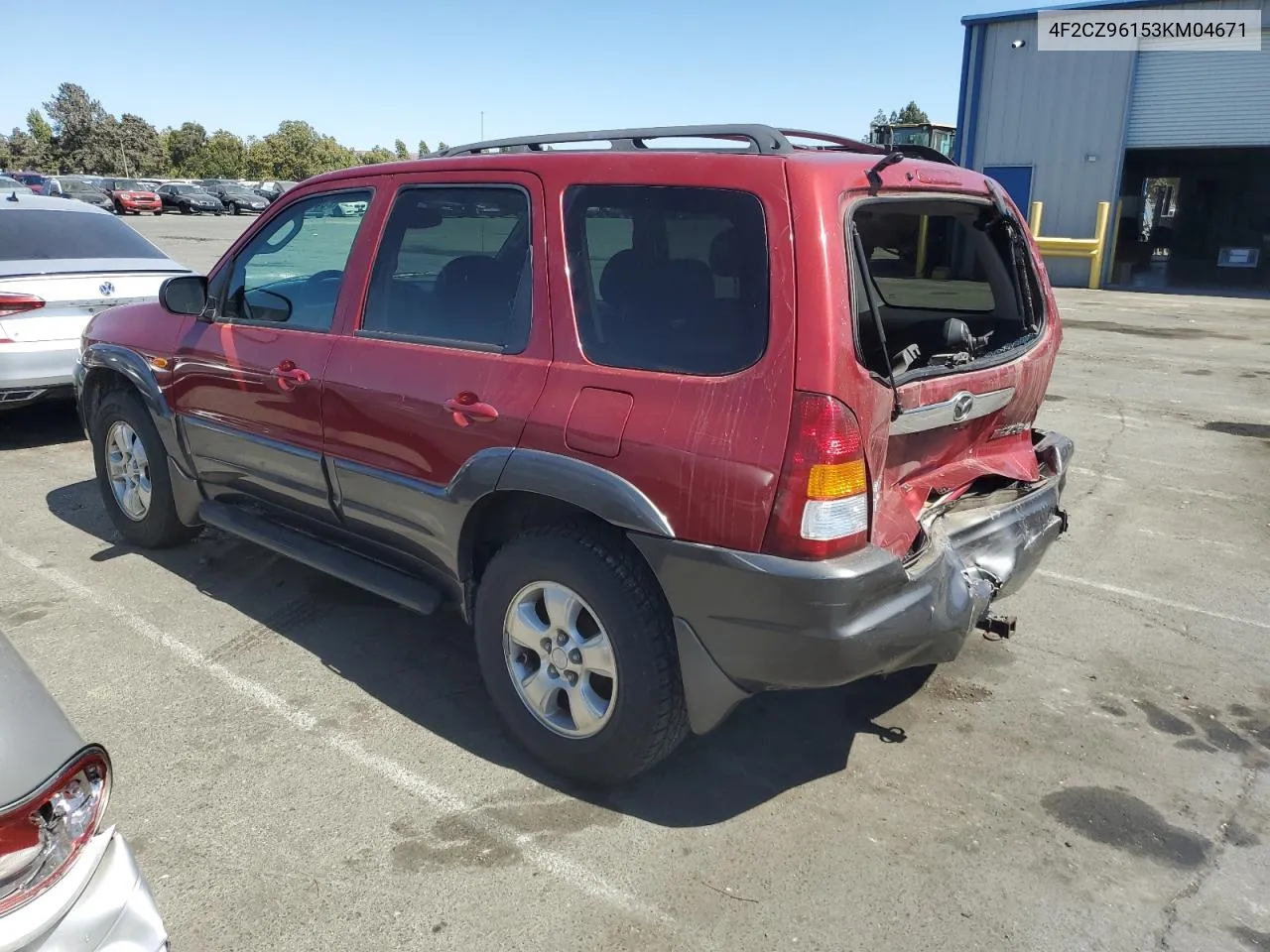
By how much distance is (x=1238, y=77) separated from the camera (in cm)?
2034

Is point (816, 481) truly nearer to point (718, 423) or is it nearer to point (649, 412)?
point (718, 423)

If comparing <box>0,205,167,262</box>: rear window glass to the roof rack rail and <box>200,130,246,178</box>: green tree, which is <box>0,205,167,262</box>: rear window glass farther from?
<box>200,130,246,178</box>: green tree

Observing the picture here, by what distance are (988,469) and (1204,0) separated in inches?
867

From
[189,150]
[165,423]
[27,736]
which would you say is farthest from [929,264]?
[189,150]

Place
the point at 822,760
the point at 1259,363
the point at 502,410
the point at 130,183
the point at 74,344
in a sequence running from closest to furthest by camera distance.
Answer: the point at 502,410, the point at 822,760, the point at 74,344, the point at 1259,363, the point at 130,183

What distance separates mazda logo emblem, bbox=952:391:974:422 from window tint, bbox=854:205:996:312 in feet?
1.92

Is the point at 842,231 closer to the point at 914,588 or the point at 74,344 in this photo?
the point at 914,588

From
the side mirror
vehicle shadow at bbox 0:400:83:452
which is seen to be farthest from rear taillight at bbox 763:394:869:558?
vehicle shadow at bbox 0:400:83:452

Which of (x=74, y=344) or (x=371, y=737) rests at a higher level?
(x=74, y=344)

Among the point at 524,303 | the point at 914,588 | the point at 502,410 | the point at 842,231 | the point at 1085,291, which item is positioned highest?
the point at 842,231

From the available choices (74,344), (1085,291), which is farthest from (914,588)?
(1085,291)

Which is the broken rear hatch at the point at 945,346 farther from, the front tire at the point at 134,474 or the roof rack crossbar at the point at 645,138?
the front tire at the point at 134,474

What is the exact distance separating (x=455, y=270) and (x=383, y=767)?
173 centimetres

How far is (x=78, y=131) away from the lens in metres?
86.9
